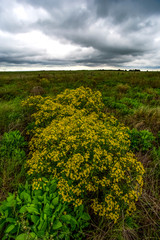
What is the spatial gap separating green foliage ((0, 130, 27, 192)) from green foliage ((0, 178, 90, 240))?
36.8 inches

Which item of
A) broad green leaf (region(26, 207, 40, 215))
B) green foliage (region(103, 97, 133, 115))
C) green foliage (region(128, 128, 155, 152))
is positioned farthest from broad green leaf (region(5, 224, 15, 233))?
green foliage (region(103, 97, 133, 115))

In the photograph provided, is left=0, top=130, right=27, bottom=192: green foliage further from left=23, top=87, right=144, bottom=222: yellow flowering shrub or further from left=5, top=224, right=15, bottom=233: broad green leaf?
left=5, top=224, right=15, bottom=233: broad green leaf

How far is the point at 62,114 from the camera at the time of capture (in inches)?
178

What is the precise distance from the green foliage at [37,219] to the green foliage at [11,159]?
934 millimetres

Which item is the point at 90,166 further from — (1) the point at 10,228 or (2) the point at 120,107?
(2) the point at 120,107

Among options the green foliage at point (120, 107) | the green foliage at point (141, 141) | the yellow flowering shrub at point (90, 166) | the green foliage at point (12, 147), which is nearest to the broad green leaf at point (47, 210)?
the yellow flowering shrub at point (90, 166)

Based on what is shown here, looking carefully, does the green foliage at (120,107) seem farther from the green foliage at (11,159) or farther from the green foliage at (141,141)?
the green foliage at (11,159)

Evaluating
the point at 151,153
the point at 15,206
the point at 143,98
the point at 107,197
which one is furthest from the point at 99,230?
the point at 143,98

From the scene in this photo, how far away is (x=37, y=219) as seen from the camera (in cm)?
198

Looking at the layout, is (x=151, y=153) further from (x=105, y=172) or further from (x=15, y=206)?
(x=15, y=206)

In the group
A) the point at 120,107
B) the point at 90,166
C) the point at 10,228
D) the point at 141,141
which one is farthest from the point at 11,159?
the point at 120,107

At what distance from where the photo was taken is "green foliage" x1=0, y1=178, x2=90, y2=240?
71.6 inches

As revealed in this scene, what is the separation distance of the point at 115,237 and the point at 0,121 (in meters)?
5.54

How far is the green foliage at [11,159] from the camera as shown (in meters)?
3.15
